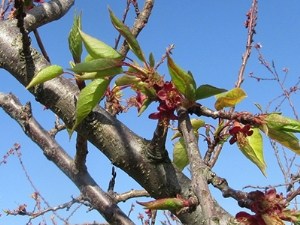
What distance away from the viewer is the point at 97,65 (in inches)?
36.7

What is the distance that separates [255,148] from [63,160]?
75cm

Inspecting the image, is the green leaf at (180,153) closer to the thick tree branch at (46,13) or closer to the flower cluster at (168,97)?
the flower cluster at (168,97)

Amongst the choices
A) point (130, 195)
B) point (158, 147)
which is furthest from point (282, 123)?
point (130, 195)

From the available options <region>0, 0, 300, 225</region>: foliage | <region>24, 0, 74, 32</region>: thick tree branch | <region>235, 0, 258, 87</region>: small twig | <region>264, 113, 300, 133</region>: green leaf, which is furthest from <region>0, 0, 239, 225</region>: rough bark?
<region>235, 0, 258, 87</region>: small twig

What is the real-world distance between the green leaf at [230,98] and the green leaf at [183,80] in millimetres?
75

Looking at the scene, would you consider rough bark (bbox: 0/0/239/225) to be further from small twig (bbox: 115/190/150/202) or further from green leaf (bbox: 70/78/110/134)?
small twig (bbox: 115/190/150/202)

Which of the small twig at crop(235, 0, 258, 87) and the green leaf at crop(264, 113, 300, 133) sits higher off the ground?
the small twig at crop(235, 0, 258, 87)

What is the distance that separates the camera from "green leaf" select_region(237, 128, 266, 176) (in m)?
1.09

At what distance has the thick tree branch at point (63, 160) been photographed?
1.48m

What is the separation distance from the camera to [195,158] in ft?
2.59

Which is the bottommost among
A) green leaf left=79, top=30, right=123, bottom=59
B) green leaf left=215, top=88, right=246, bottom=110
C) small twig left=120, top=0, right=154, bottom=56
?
green leaf left=215, top=88, right=246, bottom=110

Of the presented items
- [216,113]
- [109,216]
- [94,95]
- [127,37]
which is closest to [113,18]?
[127,37]

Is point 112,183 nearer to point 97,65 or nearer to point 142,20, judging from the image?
point 142,20

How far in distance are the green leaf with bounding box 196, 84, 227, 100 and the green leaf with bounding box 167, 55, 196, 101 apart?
0.01 metres
